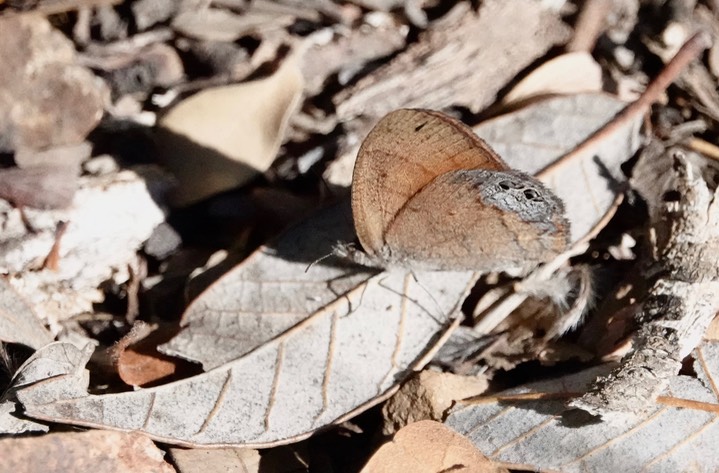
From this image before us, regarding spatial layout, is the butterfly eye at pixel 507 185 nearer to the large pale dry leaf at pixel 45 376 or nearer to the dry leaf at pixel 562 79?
the dry leaf at pixel 562 79

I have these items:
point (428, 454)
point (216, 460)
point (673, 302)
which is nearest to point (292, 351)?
point (216, 460)

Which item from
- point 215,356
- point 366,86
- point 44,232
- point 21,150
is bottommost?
point 215,356

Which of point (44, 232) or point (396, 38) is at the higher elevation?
point (396, 38)

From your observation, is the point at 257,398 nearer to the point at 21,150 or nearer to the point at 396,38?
the point at 21,150

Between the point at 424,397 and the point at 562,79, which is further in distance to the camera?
the point at 562,79

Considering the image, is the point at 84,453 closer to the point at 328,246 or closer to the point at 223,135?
the point at 328,246

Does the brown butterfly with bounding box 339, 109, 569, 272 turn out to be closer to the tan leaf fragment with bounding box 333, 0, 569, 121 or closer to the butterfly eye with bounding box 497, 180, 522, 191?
the butterfly eye with bounding box 497, 180, 522, 191

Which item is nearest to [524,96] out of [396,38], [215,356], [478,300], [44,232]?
[396,38]
